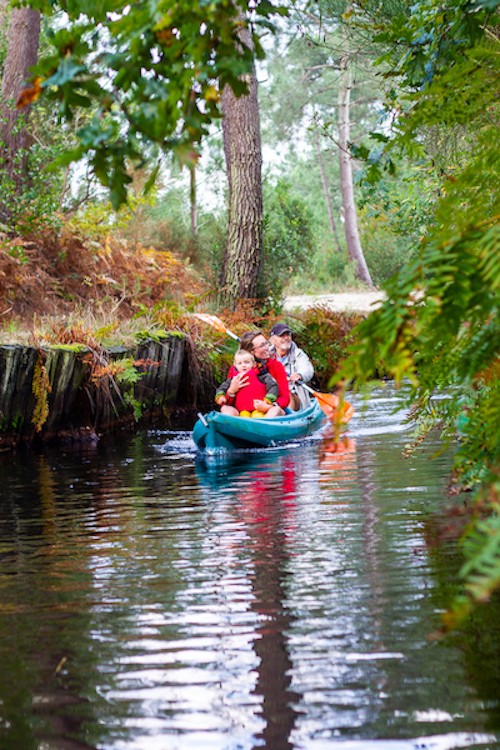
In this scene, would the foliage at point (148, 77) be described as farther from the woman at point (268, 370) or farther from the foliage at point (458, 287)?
the woman at point (268, 370)

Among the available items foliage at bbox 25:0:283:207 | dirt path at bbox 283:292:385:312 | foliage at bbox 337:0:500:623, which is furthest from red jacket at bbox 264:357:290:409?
dirt path at bbox 283:292:385:312

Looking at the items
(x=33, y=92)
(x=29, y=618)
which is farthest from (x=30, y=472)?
(x=33, y=92)

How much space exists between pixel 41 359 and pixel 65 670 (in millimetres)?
8876

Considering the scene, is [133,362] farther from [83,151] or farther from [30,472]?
[83,151]

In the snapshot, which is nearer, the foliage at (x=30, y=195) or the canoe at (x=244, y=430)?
the canoe at (x=244, y=430)

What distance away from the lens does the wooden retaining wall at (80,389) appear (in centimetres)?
1237

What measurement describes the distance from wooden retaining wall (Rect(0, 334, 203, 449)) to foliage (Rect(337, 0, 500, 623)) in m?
8.16

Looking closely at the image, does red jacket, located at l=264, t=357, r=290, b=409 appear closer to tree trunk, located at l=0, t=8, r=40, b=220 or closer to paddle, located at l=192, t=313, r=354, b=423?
paddle, located at l=192, t=313, r=354, b=423

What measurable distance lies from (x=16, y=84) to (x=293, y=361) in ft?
23.4

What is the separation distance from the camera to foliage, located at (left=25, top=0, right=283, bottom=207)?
2357mm

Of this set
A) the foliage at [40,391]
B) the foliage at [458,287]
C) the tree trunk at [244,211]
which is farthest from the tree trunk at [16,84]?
the foliage at [458,287]

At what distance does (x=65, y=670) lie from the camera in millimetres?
4047

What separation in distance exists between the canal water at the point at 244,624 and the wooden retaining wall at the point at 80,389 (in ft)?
11.4

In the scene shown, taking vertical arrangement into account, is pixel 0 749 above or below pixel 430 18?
below
